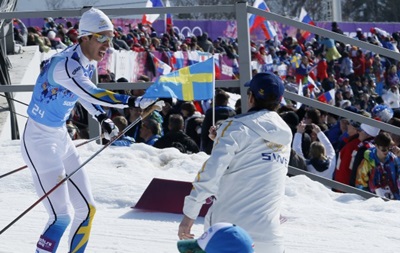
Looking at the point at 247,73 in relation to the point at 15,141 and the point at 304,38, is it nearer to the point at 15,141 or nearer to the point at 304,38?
the point at 15,141

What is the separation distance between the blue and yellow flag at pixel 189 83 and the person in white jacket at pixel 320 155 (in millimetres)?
2402

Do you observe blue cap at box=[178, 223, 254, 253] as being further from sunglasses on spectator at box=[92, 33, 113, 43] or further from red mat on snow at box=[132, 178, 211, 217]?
red mat on snow at box=[132, 178, 211, 217]

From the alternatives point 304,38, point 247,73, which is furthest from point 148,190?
point 304,38

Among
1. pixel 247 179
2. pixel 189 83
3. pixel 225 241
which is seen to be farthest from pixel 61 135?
pixel 225 241

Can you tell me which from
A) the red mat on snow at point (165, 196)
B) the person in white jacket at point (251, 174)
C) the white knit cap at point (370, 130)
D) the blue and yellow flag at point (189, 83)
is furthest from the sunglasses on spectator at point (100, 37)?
the white knit cap at point (370, 130)

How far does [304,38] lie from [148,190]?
64.0ft

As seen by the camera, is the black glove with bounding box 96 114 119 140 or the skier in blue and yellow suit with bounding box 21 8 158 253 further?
the black glove with bounding box 96 114 119 140

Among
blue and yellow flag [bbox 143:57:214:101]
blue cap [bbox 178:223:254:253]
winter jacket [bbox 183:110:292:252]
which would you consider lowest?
blue and yellow flag [bbox 143:57:214:101]

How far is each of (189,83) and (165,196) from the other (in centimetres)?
128

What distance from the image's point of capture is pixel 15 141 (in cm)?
1045

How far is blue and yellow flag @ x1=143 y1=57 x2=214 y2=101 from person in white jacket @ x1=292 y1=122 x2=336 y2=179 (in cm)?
240

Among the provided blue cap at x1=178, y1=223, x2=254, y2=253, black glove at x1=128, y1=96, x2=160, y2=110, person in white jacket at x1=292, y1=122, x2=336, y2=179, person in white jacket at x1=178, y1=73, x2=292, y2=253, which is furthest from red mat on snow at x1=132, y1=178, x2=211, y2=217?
blue cap at x1=178, y1=223, x2=254, y2=253

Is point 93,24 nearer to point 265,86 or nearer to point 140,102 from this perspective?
point 140,102

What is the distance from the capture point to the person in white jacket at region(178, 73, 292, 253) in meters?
4.73
